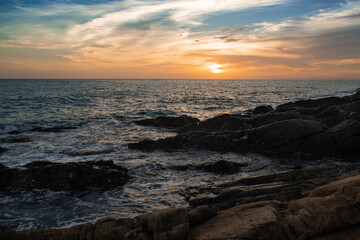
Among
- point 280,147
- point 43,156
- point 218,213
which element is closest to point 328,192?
point 218,213

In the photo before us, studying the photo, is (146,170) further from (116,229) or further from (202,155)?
(116,229)

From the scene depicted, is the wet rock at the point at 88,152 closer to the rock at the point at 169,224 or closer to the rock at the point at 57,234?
the rock at the point at 57,234

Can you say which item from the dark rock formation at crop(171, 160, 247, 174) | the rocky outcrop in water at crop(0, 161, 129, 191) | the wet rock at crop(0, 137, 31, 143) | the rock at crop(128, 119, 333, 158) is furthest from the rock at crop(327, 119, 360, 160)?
the wet rock at crop(0, 137, 31, 143)

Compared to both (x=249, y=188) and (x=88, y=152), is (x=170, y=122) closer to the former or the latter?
(x=88, y=152)

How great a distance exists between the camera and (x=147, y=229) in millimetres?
4523

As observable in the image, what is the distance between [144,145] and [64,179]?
595 cm

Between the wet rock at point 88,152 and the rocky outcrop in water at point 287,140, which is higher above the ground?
the rocky outcrop in water at point 287,140

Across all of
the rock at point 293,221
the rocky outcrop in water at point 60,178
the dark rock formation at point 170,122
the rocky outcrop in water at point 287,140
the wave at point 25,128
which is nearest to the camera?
the rock at point 293,221

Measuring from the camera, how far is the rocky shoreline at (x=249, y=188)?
4281mm

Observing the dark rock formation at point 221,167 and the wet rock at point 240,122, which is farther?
the wet rock at point 240,122

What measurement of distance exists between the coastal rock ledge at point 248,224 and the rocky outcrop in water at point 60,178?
399 cm

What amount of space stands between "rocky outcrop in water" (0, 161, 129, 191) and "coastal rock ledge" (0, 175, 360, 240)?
3993mm

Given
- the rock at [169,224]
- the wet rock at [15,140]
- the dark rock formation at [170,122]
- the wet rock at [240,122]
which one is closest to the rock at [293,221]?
the rock at [169,224]

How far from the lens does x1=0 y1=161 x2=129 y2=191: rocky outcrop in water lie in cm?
891
